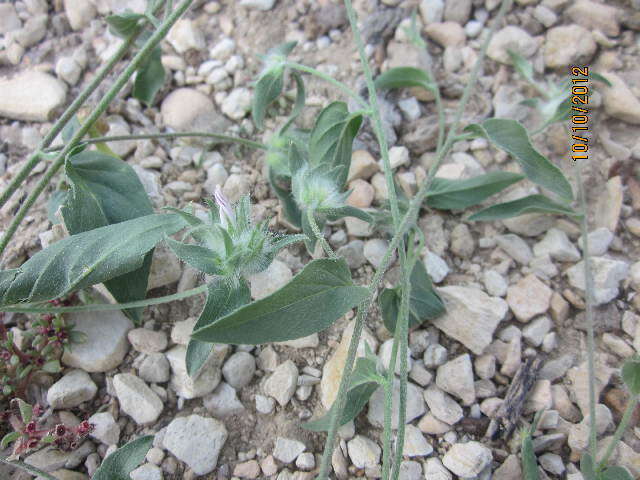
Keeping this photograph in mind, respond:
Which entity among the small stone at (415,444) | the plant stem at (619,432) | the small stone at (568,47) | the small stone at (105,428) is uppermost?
the small stone at (568,47)

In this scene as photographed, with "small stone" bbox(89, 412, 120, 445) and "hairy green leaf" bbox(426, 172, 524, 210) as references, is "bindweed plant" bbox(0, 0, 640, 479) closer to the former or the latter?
"hairy green leaf" bbox(426, 172, 524, 210)

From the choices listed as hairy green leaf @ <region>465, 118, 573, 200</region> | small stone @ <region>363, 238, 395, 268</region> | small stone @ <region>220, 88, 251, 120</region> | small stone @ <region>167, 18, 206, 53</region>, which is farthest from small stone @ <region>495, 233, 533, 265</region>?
small stone @ <region>167, 18, 206, 53</region>

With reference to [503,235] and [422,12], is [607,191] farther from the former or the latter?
[422,12]

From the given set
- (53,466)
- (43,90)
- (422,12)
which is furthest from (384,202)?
(43,90)

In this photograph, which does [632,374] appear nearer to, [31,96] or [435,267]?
[435,267]

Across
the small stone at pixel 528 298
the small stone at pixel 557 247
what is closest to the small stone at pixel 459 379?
the small stone at pixel 528 298

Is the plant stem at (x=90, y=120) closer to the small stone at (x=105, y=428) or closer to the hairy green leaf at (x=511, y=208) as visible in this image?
the small stone at (x=105, y=428)

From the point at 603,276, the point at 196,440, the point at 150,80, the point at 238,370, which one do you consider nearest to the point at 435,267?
the point at 603,276
